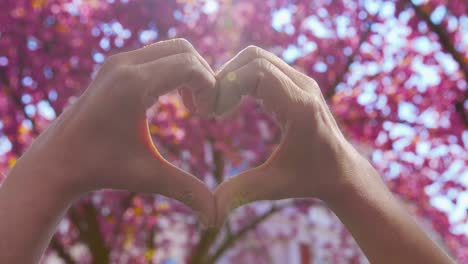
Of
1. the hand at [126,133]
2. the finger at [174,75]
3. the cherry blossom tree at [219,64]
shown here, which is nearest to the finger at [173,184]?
the hand at [126,133]

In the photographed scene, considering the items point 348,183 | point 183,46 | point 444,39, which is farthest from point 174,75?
point 444,39

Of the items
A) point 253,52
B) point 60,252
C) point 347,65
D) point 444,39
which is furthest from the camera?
point 347,65

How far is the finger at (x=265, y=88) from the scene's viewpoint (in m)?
1.14

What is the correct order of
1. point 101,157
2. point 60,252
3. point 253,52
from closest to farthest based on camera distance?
point 101,157, point 253,52, point 60,252

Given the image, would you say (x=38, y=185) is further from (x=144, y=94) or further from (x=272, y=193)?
(x=272, y=193)

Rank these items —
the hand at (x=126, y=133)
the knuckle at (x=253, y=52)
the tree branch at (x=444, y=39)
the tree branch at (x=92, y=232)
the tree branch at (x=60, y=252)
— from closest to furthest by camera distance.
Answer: the hand at (x=126, y=133) → the knuckle at (x=253, y=52) → the tree branch at (x=444, y=39) → the tree branch at (x=92, y=232) → the tree branch at (x=60, y=252)

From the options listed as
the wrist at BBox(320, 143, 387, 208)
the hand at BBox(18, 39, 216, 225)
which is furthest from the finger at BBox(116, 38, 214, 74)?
the wrist at BBox(320, 143, 387, 208)

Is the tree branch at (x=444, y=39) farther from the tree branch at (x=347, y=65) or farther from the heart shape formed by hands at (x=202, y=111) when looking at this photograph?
the heart shape formed by hands at (x=202, y=111)

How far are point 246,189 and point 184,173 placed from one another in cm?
15

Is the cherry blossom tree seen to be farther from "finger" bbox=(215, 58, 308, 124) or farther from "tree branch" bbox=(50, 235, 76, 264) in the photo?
"finger" bbox=(215, 58, 308, 124)

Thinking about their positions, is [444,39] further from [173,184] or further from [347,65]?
[173,184]

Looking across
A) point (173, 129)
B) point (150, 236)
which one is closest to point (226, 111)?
point (173, 129)

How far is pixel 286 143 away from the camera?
1.14m

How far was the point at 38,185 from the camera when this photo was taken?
3.54 ft
